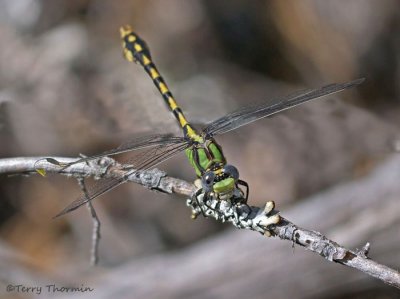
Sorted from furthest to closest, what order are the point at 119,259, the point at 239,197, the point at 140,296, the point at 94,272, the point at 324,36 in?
the point at 324,36
the point at 119,259
the point at 94,272
the point at 140,296
the point at 239,197

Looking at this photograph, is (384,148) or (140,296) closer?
(140,296)

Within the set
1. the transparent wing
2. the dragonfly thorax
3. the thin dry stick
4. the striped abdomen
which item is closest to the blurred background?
the striped abdomen

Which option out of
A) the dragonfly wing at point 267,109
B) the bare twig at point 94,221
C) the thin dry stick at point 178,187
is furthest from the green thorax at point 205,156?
the bare twig at point 94,221

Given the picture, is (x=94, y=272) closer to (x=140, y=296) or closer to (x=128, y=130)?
(x=140, y=296)

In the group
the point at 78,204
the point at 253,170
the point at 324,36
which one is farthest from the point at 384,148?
the point at 78,204

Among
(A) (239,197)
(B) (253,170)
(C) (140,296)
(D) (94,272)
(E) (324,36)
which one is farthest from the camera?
(E) (324,36)

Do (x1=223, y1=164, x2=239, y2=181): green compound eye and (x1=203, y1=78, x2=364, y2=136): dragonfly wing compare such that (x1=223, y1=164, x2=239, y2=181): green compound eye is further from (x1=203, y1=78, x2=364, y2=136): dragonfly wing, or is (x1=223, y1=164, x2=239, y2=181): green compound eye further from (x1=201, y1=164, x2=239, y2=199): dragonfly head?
(x1=203, y1=78, x2=364, y2=136): dragonfly wing
